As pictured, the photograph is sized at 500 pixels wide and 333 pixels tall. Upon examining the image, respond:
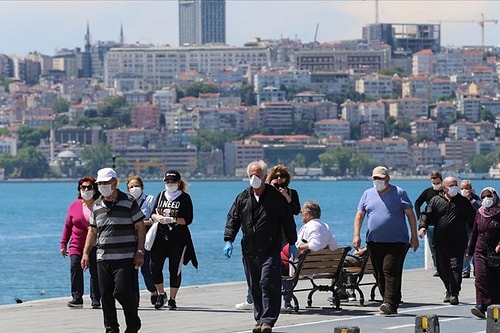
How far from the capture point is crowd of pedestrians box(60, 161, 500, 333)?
1399 centimetres

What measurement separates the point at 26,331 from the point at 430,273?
7.92 metres

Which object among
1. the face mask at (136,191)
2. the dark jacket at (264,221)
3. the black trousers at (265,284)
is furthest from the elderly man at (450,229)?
the black trousers at (265,284)

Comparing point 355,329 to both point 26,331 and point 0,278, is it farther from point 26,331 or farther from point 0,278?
point 0,278

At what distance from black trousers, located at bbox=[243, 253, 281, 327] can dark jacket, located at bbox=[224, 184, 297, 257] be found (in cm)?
7

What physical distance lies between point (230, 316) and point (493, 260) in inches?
88.5

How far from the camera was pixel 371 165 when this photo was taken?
193125 millimetres

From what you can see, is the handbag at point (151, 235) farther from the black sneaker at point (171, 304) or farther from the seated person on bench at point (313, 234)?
the seated person on bench at point (313, 234)

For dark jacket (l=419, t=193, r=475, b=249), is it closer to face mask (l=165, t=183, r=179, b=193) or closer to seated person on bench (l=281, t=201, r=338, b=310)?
seated person on bench (l=281, t=201, r=338, b=310)

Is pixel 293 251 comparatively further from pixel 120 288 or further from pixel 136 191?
pixel 120 288

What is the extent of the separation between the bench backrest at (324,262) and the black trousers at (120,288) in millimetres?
3107

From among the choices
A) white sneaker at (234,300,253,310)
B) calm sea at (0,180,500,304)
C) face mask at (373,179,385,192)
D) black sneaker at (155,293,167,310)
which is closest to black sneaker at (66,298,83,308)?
black sneaker at (155,293,167,310)

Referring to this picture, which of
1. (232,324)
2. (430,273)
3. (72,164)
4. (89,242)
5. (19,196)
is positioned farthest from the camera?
(72,164)

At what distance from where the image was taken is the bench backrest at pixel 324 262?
16875 mm

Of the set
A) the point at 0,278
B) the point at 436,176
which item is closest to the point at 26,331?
the point at 436,176
